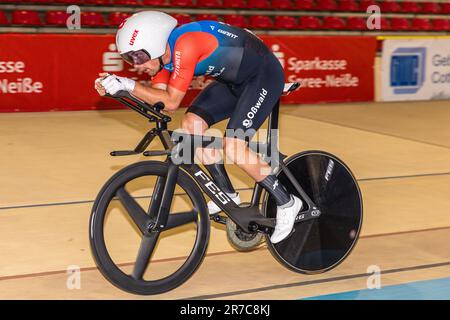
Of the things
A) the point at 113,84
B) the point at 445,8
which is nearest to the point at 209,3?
the point at 445,8

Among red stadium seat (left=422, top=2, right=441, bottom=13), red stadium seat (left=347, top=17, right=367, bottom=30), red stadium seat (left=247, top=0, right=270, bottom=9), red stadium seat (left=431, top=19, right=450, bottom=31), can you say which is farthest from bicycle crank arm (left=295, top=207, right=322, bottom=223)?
red stadium seat (left=422, top=2, right=441, bottom=13)

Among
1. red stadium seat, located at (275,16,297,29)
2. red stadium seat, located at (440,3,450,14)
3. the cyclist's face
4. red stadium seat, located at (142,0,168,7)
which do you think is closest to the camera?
the cyclist's face

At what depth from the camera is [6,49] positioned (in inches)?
433

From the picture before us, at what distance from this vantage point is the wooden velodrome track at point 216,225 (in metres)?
4.71

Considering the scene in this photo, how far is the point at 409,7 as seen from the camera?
63.0 feet

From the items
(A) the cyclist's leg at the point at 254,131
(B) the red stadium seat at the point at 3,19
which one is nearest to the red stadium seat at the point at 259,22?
(B) the red stadium seat at the point at 3,19

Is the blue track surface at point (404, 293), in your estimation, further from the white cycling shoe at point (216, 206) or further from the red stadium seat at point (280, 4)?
the red stadium seat at point (280, 4)

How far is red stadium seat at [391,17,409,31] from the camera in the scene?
1841 cm

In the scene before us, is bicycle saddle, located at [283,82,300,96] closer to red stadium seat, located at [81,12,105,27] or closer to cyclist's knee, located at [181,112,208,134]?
cyclist's knee, located at [181,112,208,134]

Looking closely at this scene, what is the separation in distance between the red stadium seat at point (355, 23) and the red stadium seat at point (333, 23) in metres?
0.18

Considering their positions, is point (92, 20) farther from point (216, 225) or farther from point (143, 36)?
point (143, 36)

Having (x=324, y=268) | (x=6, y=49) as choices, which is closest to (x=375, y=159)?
(x=324, y=268)

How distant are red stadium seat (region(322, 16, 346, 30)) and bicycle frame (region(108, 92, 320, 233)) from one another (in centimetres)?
1291

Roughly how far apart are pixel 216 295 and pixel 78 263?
1050mm
